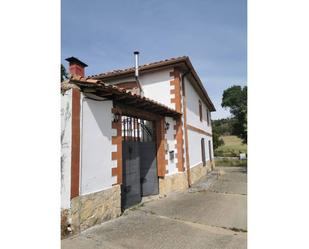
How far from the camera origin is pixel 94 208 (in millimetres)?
4398

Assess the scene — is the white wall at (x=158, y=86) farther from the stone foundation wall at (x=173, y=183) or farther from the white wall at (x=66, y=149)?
the white wall at (x=66, y=149)

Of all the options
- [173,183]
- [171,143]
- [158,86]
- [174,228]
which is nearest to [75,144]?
[174,228]

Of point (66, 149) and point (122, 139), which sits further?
point (122, 139)

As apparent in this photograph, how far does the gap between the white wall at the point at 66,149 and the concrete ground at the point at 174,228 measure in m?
0.75

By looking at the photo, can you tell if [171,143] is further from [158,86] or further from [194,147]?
[194,147]

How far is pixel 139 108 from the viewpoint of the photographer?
6504 mm

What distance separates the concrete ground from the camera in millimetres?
3650

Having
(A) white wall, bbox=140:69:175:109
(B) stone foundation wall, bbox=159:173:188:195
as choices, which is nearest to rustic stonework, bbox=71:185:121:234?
(B) stone foundation wall, bbox=159:173:188:195

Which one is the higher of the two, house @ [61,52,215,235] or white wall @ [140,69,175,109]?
white wall @ [140,69,175,109]

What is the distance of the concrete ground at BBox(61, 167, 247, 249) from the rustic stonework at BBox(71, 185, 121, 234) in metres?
0.14

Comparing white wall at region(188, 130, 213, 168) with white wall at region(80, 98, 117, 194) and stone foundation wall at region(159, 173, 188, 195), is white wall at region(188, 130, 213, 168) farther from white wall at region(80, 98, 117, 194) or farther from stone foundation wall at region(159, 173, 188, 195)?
white wall at region(80, 98, 117, 194)

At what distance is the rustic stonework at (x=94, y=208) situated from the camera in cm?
399

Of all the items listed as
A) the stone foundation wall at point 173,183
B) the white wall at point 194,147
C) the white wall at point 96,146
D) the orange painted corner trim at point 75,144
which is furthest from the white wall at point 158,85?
the orange painted corner trim at point 75,144
